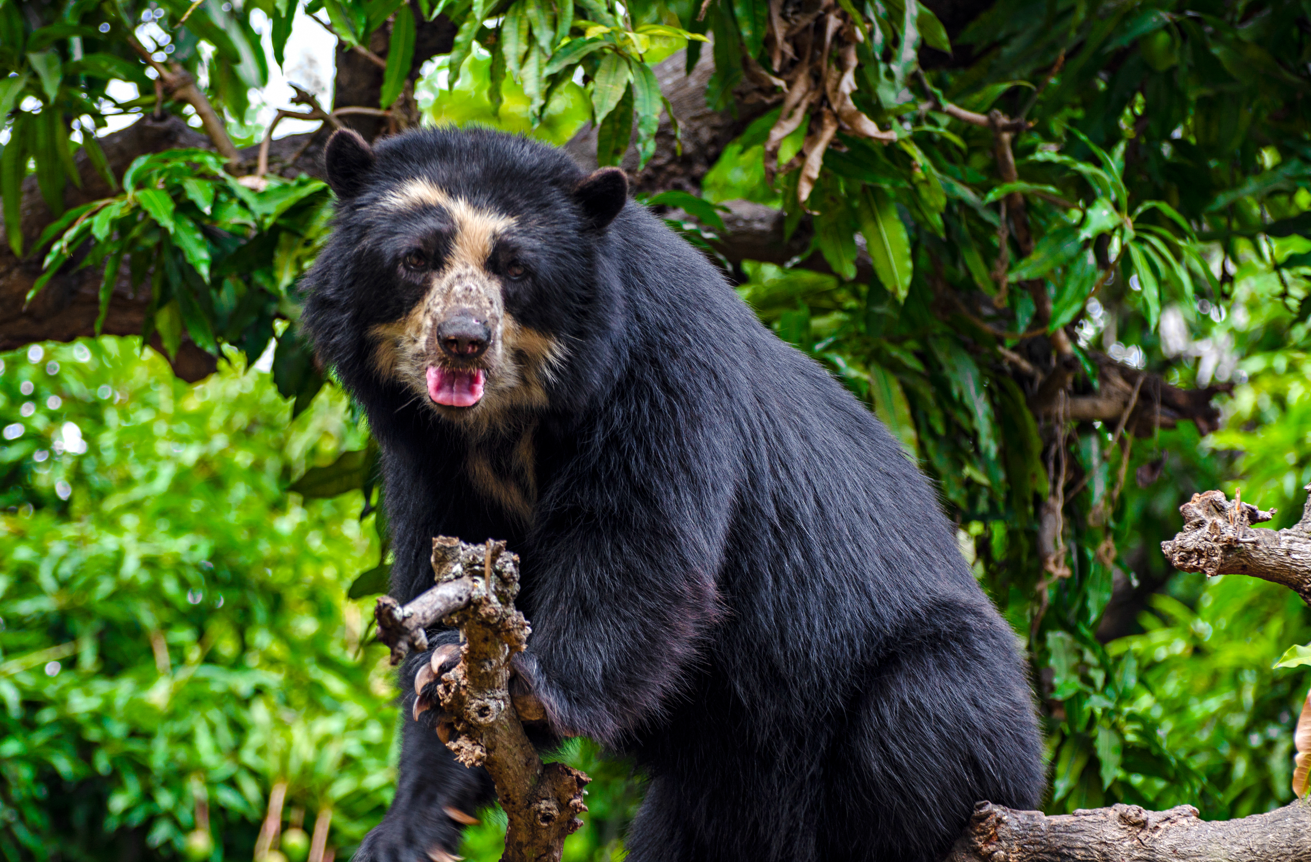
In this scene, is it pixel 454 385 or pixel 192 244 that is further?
pixel 192 244

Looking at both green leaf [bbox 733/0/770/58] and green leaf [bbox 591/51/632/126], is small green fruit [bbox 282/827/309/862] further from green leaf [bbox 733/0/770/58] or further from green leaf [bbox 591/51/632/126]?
green leaf [bbox 733/0/770/58]

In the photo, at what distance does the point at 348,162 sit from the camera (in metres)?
2.50

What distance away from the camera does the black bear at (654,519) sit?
7.55 ft

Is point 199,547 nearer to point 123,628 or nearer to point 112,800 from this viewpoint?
point 123,628

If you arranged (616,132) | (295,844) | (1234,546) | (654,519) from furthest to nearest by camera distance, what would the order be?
(295,844), (616,132), (654,519), (1234,546)

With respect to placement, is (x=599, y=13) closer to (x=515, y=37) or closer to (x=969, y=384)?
(x=515, y=37)

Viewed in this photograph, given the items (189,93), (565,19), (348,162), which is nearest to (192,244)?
(189,93)

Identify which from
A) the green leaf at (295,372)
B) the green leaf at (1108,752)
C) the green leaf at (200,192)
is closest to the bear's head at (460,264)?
the green leaf at (200,192)

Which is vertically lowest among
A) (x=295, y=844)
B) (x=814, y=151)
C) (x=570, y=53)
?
(x=295, y=844)

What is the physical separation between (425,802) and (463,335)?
39.5 inches

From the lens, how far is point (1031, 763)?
2.62m

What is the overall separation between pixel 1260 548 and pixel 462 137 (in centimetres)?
171

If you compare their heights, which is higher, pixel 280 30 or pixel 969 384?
pixel 280 30

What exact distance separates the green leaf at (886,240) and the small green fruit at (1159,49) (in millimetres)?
1005
